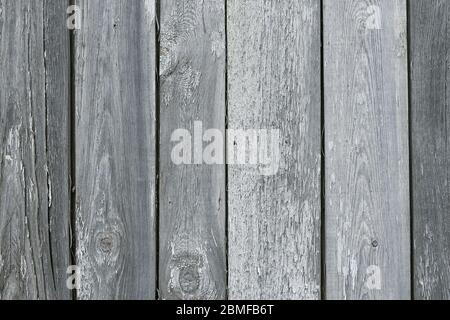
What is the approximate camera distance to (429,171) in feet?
4.57

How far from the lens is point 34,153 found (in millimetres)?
1410

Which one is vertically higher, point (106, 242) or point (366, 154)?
point (366, 154)

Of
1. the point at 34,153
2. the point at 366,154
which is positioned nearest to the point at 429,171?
the point at 366,154

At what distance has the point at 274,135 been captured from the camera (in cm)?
140

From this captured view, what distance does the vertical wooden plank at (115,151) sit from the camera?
4.62 feet

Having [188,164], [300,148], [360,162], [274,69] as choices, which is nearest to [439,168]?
[360,162]

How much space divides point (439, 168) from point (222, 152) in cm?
48

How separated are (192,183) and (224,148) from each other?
0.35 ft

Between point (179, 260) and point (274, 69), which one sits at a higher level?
point (274, 69)

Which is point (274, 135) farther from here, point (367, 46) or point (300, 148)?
point (367, 46)

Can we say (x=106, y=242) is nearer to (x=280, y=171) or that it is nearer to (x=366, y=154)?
(x=280, y=171)

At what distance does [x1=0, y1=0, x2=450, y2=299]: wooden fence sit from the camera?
1.40m

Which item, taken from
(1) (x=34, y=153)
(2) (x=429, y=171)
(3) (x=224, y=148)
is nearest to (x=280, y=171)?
(3) (x=224, y=148)
